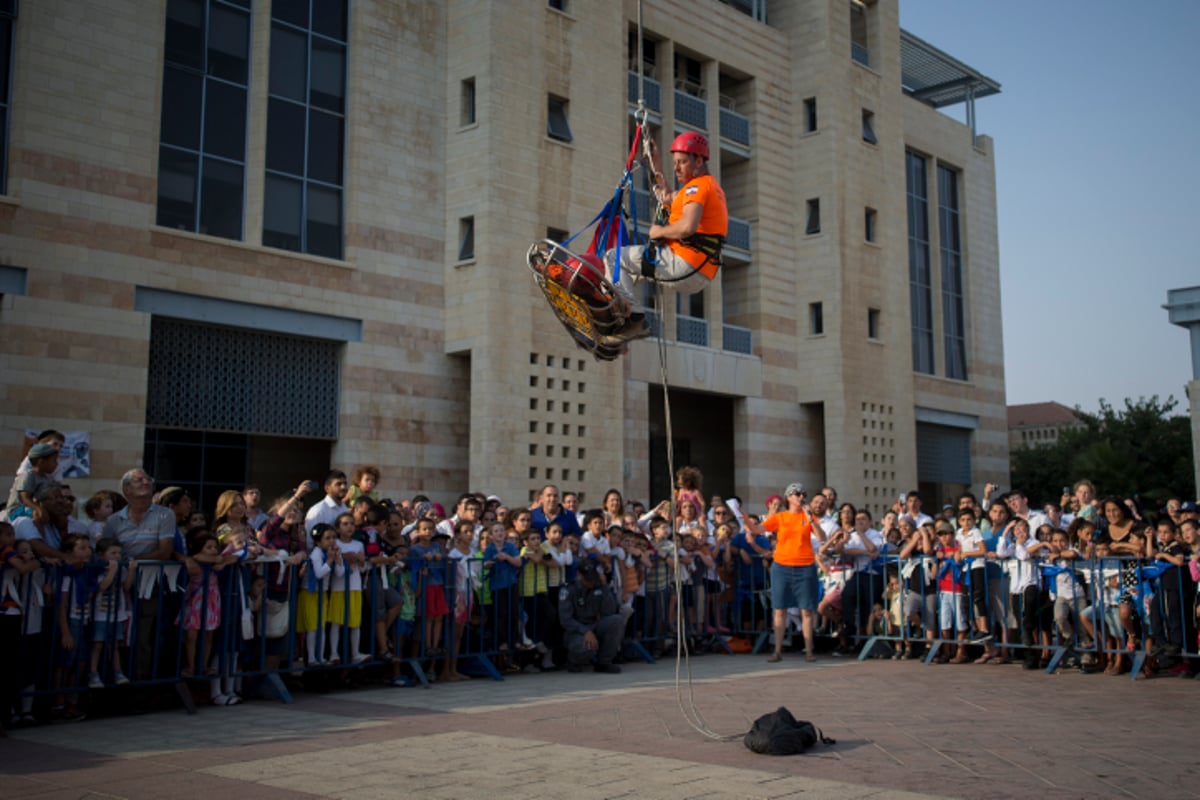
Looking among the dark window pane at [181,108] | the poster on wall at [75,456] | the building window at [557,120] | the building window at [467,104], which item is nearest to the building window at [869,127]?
the building window at [557,120]

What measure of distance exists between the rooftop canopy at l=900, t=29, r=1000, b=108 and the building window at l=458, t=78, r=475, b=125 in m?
16.1

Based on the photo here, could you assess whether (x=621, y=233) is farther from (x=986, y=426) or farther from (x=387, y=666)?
(x=986, y=426)

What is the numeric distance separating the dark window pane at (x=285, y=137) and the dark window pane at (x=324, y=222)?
55 centimetres

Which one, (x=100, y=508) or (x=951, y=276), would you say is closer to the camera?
(x=100, y=508)

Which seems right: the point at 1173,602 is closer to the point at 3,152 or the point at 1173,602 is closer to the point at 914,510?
the point at 914,510

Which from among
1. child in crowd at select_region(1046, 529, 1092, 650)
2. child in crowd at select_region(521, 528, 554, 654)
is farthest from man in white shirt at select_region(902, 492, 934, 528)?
child in crowd at select_region(521, 528, 554, 654)

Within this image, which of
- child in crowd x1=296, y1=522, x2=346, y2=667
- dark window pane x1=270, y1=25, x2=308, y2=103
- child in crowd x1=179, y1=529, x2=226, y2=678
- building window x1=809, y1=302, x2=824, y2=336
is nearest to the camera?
child in crowd x1=179, y1=529, x2=226, y2=678

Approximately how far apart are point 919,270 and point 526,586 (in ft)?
77.0

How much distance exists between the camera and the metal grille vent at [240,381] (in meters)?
17.8

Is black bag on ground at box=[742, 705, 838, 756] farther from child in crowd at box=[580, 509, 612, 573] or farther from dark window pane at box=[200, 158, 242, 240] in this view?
dark window pane at box=[200, 158, 242, 240]

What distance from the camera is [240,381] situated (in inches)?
734

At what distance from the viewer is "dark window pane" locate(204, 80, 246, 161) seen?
18828mm

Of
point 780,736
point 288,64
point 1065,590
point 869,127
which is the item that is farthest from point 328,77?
point 780,736

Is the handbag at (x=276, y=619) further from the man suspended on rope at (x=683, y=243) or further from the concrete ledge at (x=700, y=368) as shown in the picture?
the concrete ledge at (x=700, y=368)
